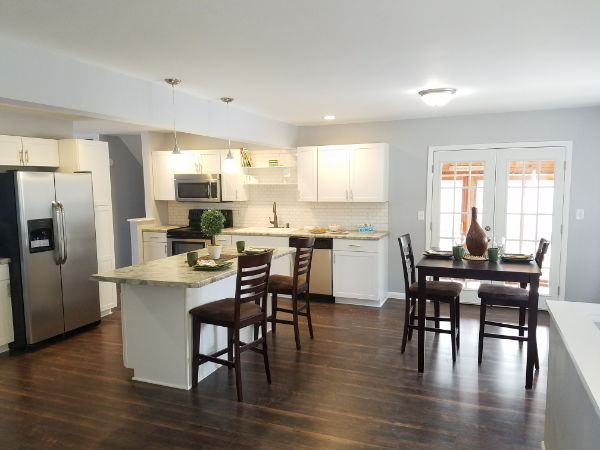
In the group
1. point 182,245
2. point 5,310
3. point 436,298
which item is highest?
point 182,245

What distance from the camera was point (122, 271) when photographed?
11.2 ft

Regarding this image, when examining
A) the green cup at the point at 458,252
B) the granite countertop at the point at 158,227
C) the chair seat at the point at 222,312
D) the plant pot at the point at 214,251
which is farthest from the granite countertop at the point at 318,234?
the chair seat at the point at 222,312

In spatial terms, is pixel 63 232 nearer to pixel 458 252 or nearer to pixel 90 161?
pixel 90 161

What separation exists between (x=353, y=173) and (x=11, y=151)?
382cm

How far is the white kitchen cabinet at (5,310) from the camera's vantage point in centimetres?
400

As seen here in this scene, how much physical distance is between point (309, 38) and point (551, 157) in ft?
12.7

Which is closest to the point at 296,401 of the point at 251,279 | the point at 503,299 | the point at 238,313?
the point at 238,313

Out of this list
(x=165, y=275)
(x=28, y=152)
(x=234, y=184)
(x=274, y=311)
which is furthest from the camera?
(x=234, y=184)

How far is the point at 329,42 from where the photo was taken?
2.60 m

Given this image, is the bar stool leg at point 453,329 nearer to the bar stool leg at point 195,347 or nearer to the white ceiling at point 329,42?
the white ceiling at point 329,42

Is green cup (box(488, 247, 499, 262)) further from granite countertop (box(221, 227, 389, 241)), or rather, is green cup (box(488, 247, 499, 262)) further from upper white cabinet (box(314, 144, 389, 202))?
upper white cabinet (box(314, 144, 389, 202))

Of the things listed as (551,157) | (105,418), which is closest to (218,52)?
(105,418)

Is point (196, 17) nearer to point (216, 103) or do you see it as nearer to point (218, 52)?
point (218, 52)

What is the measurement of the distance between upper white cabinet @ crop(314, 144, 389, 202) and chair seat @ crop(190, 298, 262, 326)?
280 cm
